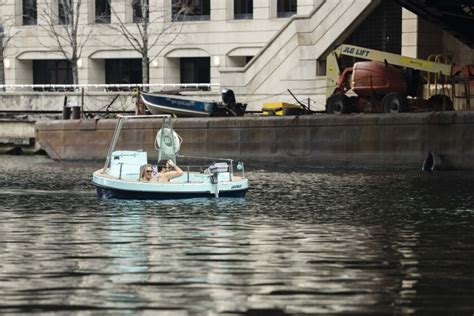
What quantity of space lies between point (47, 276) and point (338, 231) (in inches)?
376

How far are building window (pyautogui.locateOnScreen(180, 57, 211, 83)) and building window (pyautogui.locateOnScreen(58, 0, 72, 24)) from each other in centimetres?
908

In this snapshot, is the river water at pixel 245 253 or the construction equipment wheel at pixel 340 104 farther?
the construction equipment wheel at pixel 340 104

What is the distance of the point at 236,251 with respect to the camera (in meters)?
25.1

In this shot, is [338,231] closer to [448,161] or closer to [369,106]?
[448,161]

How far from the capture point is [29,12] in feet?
283

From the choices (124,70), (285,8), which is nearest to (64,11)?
(124,70)

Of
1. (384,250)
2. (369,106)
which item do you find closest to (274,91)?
(369,106)

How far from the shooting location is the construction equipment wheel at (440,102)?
56.1 metres

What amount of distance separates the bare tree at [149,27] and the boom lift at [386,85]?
23.4 m

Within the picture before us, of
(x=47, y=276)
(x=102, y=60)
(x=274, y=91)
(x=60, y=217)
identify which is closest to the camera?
(x=47, y=276)

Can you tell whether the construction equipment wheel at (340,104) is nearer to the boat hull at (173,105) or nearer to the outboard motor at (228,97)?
the outboard motor at (228,97)

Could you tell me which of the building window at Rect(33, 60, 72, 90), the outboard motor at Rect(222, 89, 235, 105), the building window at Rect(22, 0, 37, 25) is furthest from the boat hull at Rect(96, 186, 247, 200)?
the building window at Rect(22, 0, 37, 25)

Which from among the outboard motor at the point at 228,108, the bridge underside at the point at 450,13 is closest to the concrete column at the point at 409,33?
the bridge underside at the point at 450,13

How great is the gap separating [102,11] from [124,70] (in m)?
4.68
